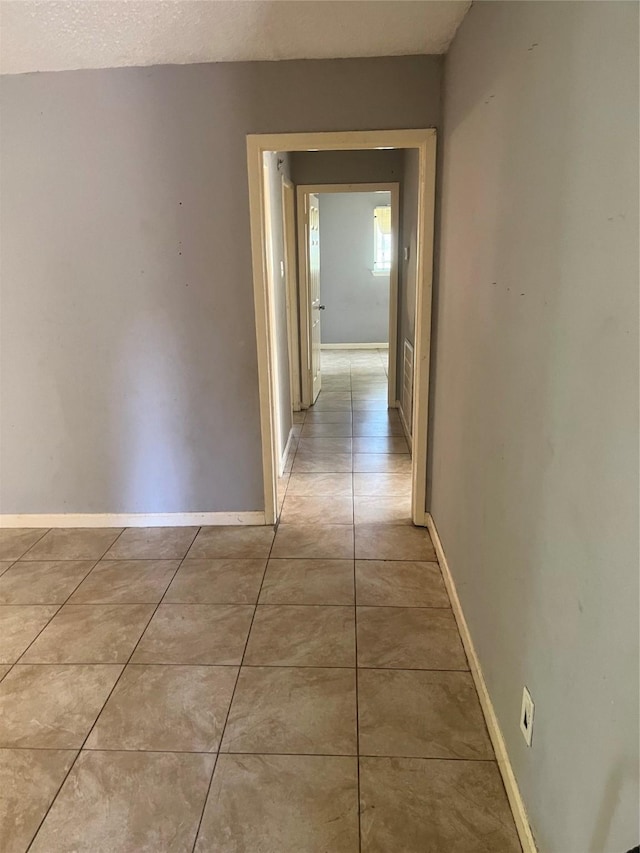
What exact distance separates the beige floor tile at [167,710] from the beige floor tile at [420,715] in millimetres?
469

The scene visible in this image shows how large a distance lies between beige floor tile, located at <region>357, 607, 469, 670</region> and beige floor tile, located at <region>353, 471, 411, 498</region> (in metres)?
1.20

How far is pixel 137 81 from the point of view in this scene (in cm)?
258

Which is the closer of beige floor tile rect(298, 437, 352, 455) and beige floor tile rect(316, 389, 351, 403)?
beige floor tile rect(298, 437, 352, 455)

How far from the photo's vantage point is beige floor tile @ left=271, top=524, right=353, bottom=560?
9.23 ft

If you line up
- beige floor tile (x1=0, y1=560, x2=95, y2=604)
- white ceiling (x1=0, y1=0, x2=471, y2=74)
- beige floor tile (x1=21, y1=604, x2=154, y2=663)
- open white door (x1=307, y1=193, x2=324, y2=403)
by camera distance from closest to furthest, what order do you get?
white ceiling (x1=0, y1=0, x2=471, y2=74), beige floor tile (x1=21, y1=604, x2=154, y2=663), beige floor tile (x1=0, y1=560, x2=95, y2=604), open white door (x1=307, y1=193, x2=324, y2=403)

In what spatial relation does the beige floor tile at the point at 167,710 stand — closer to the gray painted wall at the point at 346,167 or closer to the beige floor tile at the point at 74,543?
the beige floor tile at the point at 74,543

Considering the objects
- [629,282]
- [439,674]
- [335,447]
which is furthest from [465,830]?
[335,447]

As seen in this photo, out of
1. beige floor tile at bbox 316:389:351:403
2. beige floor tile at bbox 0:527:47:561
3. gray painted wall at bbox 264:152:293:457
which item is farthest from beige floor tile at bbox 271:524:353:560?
beige floor tile at bbox 316:389:351:403

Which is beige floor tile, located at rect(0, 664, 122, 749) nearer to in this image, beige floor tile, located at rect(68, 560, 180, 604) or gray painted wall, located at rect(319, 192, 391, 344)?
beige floor tile, located at rect(68, 560, 180, 604)

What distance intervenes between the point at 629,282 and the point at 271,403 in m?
2.27

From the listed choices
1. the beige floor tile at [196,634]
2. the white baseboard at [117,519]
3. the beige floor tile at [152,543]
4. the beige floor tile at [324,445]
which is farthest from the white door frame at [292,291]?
the beige floor tile at [196,634]

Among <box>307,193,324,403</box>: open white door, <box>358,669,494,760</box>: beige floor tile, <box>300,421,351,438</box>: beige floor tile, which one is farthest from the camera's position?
<box>307,193,324,403</box>: open white door

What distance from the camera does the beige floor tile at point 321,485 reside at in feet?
11.6

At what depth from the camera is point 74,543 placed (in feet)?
9.86
